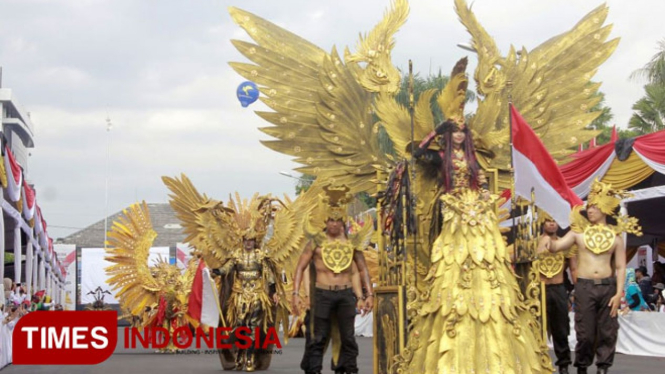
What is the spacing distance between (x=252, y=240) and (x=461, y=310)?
6.16m

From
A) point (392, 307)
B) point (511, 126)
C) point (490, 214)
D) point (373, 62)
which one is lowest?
point (392, 307)

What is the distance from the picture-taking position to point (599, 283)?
32.3 feet

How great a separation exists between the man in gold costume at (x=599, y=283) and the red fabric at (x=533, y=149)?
56 centimetres

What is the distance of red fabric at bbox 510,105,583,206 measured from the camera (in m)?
9.59

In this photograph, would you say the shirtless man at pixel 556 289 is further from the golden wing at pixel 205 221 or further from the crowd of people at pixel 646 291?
the crowd of people at pixel 646 291

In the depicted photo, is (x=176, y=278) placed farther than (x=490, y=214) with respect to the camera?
Yes

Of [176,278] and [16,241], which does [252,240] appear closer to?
[176,278]

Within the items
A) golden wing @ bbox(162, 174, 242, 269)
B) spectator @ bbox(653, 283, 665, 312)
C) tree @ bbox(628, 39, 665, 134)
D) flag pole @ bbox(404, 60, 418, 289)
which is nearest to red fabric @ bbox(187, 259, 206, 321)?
golden wing @ bbox(162, 174, 242, 269)

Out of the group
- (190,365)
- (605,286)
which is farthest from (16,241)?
(605,286)

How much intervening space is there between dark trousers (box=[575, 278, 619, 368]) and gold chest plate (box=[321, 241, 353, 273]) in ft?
7.30

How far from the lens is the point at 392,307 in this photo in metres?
9.29

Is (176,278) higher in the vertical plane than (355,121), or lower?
lower

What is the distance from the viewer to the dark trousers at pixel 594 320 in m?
9.79

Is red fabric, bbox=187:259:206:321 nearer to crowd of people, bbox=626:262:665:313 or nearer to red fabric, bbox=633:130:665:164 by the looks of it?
crowd of people, bbox=626:262:665:313
